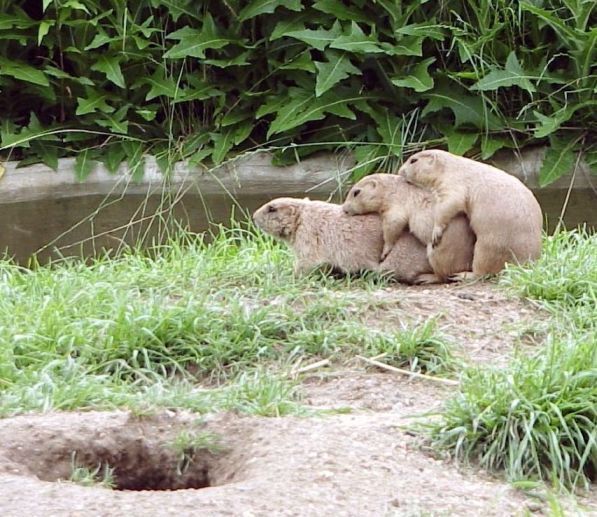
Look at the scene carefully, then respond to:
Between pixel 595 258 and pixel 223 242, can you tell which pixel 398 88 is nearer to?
pixel 223 242

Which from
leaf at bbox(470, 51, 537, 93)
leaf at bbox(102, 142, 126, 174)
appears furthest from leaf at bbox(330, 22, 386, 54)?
leaf at bbox(102, 142, 126, 174)

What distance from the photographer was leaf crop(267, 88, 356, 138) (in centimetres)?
880

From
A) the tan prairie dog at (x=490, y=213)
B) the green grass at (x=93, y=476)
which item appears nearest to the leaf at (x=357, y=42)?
the tan prairie dog at (x=490, y=213)

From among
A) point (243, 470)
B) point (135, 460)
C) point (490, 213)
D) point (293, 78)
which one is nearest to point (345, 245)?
point (490, 213)

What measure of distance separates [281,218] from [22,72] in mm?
3576

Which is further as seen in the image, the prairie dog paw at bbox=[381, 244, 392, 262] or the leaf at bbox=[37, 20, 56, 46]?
the leaf at bbox=[37, 20, 56, 46]

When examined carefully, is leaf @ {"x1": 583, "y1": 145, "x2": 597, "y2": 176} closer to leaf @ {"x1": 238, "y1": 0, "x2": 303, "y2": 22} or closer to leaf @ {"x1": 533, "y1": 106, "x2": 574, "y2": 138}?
leaf @ {"x1": 533, "y1": 106, "x2": 574, "y2": 138}

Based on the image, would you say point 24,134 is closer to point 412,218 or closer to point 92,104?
point 92,104

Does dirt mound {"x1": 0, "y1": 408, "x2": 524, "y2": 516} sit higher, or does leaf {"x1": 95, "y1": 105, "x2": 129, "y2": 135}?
dirt mound {"x1": 0, "y1": 408, "x2": 524, "y2": 516}

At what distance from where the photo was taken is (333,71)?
8.79 meters

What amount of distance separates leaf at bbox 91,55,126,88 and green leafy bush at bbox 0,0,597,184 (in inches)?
0.5

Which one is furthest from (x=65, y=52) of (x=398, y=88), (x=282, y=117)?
(x=398, y=88)

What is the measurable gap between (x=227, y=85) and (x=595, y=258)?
3.94 meters

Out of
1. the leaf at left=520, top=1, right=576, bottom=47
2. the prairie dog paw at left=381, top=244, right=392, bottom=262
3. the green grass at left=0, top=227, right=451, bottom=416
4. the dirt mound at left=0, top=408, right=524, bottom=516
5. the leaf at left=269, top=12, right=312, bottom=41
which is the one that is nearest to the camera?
the dirt mound at left=0, top=408, right=524, bottom=516
